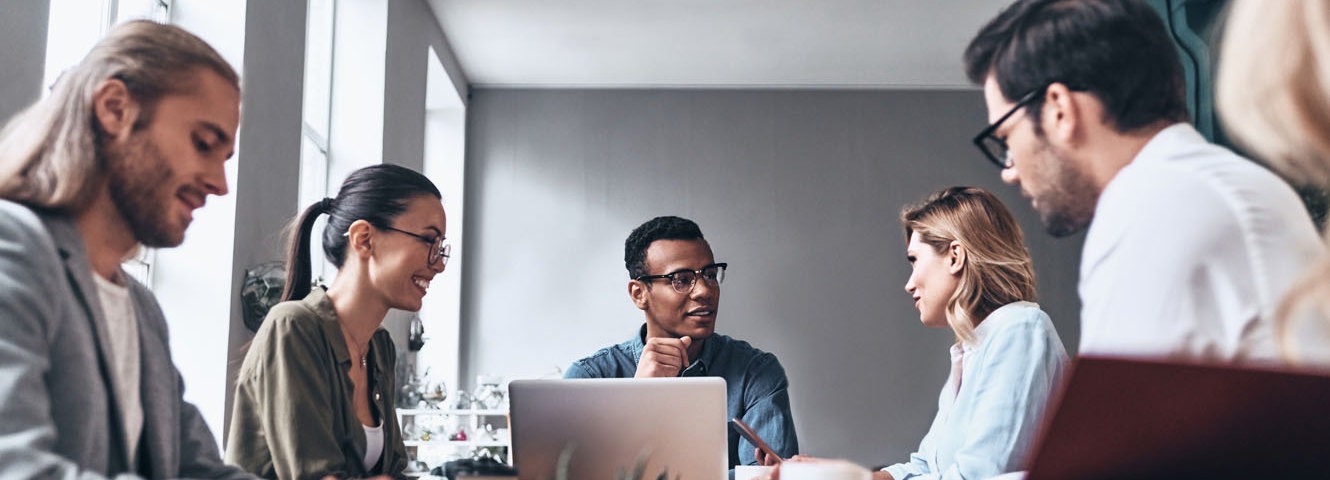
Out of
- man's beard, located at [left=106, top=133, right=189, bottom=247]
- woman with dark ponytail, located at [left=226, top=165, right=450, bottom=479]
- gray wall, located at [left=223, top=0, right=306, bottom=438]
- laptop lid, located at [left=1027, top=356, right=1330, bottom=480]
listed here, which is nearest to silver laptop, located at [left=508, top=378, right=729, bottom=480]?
woman with dark ponytail, located at [left=226, top=165, right=450, bottom=479]

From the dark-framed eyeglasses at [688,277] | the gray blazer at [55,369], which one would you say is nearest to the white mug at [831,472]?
the gray blazer at [55,369]

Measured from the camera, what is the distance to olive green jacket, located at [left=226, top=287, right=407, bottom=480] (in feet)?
5.52

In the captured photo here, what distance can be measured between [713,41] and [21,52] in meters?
4.18

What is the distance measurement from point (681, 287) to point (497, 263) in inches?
148

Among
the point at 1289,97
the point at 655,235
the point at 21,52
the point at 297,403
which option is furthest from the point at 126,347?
the point at 655,235

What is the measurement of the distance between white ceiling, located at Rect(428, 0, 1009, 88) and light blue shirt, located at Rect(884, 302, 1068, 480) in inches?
136

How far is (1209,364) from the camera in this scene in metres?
0.68

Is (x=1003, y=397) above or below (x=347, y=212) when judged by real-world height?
below

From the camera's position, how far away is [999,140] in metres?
1.24

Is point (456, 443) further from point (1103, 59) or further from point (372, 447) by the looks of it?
point (1103, 59)

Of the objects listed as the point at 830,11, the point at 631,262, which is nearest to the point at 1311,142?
the point at 631,262

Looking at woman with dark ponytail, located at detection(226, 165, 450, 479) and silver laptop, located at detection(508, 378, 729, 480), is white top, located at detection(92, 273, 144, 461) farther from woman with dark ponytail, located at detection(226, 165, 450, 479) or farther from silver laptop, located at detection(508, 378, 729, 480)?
silver laptop, located at detection(508, 378, 729, 480)

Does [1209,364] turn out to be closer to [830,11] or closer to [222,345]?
[222,345]

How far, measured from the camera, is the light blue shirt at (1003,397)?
73.4 inches
